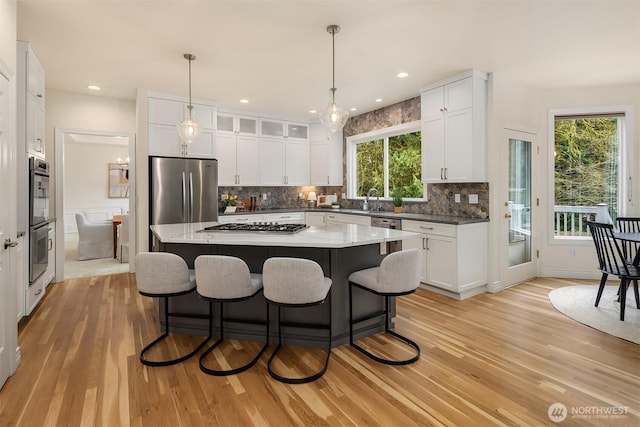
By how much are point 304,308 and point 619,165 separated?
4.86 meters

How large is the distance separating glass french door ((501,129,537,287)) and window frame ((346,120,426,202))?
1.11 metres

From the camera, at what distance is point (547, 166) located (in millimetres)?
4910

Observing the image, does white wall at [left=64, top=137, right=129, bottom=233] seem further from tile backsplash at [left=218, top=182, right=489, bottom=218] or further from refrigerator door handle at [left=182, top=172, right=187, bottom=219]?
refrigerator door handle at [left=182, top=172, right=187, bottom=219]

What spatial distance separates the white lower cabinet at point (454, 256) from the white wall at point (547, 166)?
1.40 meters

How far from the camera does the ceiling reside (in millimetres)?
2697

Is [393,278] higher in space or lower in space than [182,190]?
lower

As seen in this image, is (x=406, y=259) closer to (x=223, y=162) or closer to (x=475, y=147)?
(x=475, y=147)

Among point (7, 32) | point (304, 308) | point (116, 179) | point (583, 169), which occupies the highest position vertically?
point (7, 32)

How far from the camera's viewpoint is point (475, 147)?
4.10 meters

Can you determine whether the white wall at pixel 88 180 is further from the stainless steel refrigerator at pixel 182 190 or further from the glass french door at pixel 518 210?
the glass french door at pixel 518 210

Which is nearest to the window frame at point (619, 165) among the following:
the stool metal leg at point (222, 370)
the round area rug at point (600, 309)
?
the round area rug at point (600, 309)

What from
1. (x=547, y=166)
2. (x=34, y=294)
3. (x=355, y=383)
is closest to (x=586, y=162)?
(x=547, y=166)

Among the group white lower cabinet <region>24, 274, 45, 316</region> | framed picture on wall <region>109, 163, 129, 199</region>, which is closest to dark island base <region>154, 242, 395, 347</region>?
white lower cabinet <region>24, 274, 45, 316</region>

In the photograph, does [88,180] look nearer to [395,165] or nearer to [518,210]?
[395,165]
